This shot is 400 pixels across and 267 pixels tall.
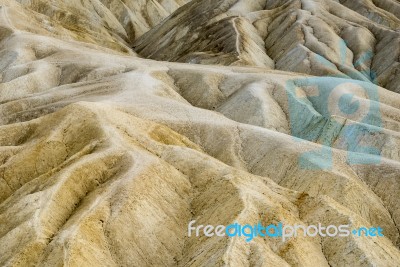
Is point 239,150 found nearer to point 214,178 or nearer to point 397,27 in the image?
point 214,178

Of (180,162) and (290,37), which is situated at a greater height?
(180,162)

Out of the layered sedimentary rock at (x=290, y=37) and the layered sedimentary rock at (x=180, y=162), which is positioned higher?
the layered sedimentary rock at (x=180, y=162)

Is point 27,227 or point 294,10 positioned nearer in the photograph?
point 27,227

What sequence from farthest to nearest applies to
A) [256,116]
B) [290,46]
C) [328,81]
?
[290,46] → [328,81] → [256,116]

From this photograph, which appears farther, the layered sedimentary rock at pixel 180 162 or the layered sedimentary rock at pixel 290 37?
the layered sedimentary rock at pixel 290 37

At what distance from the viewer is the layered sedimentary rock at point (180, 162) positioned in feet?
74.5

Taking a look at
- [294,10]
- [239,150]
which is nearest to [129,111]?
[239,150]

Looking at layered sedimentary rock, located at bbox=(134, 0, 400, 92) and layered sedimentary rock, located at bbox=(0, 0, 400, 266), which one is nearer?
layered sedimentary rock, located at bbox=(0, 0, 400, 266)

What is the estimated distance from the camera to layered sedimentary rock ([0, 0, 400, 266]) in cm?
2270

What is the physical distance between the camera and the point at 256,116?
157ft

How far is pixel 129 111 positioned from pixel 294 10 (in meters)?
73.8

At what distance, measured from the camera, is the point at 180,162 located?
94.6ft

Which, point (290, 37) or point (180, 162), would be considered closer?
point (180, 162)

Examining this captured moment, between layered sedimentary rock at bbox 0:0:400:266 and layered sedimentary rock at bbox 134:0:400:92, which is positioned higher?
layered sedimentary rock at bbox 0:0:400:266
